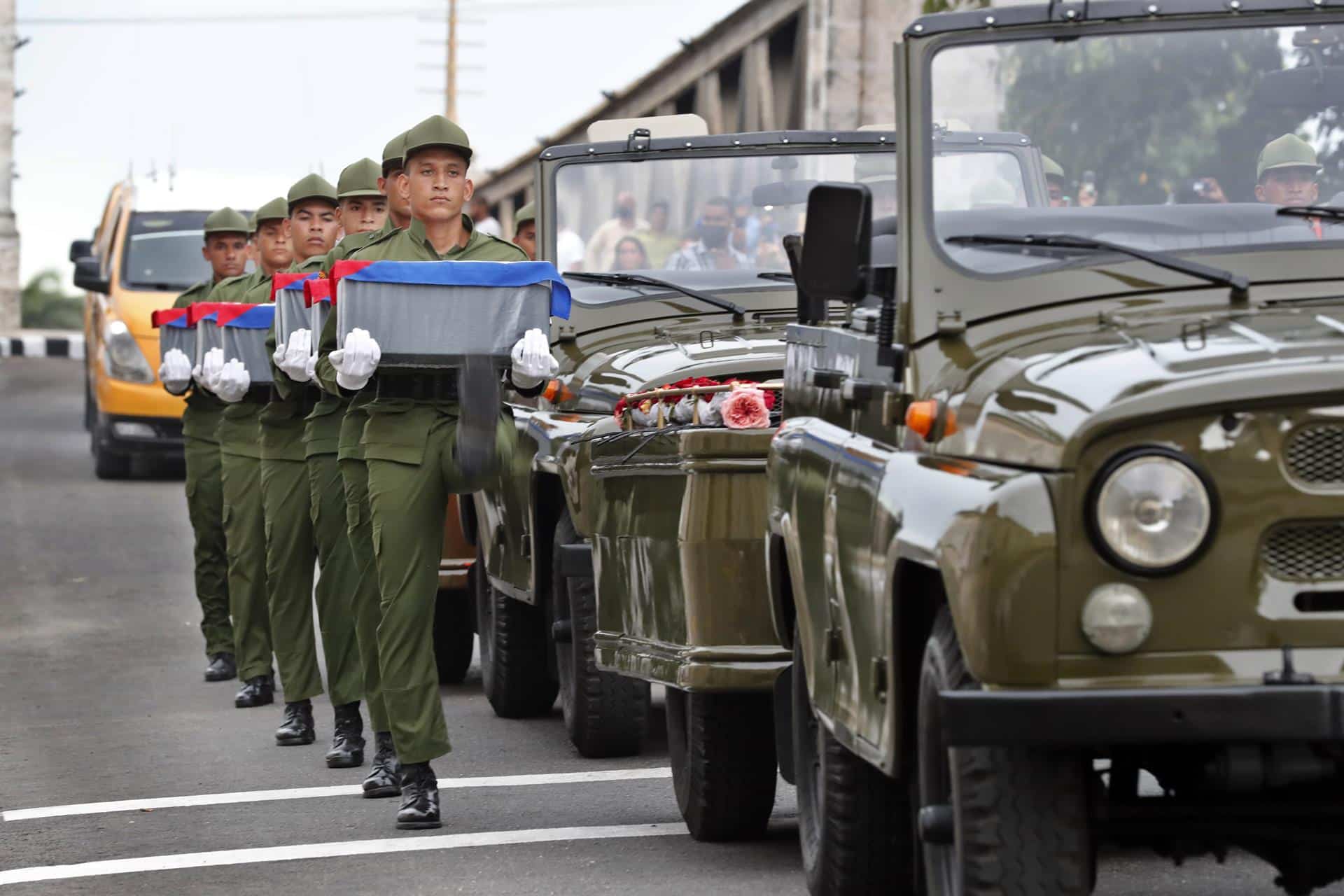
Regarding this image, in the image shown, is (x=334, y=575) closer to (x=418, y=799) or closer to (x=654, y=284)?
(x=418, y=799)

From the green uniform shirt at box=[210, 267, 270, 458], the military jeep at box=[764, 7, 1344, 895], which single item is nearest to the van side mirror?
the green uniform shirt at box=[210, 267, 270, 458]

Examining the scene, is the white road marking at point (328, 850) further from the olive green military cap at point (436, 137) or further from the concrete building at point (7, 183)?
the concrete building at point (7, 183)

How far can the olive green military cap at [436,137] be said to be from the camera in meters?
8.60

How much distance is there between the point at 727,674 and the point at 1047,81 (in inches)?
79.8

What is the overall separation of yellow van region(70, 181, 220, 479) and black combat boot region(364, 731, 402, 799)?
1317 centimetres

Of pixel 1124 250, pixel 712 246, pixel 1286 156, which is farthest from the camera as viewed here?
pixel 712 246

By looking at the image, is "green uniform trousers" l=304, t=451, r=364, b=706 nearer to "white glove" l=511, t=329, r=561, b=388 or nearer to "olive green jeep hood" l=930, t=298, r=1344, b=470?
"white glove" l=511, t=329, r=561, b=388

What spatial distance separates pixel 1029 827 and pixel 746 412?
292 cm

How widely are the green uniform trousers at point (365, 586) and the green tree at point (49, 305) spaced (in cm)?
5419

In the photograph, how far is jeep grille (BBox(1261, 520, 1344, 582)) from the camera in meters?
4.81

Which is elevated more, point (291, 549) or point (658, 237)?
point (658, 237)

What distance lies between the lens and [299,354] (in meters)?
9.23

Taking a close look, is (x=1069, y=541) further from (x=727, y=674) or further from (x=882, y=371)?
(x=727, y=674)

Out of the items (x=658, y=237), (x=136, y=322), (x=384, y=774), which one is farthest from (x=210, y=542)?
(x=136, y=322)
